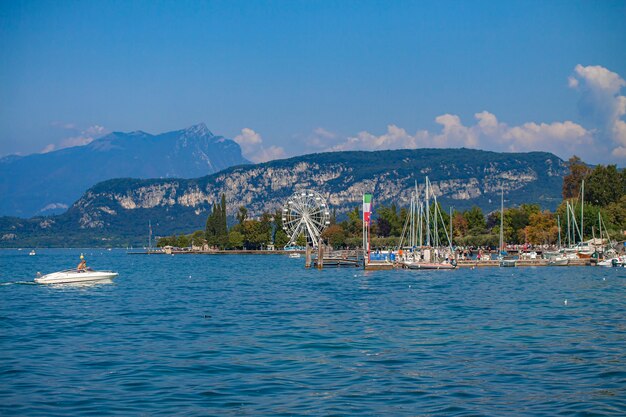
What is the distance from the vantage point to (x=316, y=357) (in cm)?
2831

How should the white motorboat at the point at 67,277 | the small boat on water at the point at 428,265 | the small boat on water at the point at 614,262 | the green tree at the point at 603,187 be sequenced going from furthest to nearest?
the green tree at the point at 603,187
the small boat on water at the point at 614,262
the small boat on water at the point at 428,265
the white motorboat at the point at 67,277

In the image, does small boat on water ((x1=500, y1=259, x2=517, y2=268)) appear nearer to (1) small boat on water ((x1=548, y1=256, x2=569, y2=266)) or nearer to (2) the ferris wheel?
(1) small boat on water ((x1=548, y1=256, x2=569, y2=266))

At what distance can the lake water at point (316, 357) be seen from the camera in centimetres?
2084

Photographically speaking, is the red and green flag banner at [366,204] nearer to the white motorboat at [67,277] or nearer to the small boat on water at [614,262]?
the small boat on water at [614,262]

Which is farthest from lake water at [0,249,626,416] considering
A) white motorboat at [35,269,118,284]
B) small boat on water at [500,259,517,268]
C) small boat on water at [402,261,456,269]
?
small boat on water at [500,259,517,268]

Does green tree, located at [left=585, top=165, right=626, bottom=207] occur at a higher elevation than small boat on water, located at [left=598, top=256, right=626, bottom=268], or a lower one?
higher

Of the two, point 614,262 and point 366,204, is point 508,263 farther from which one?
point 366,204

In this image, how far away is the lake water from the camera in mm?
20844

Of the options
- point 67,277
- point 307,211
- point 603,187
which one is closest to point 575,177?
point 603,187

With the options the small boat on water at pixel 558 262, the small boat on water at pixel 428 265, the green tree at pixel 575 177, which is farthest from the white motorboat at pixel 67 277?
the green tree at pixel 575 177

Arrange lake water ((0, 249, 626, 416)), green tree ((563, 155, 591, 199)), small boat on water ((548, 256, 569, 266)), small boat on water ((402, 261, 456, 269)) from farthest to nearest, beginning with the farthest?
green tree ((563, 155, 591, 199)) < small boat on water ((548, 256, 569, 266)) < small boat on water ((402, 261, 456, 269)) < lake water ((0, 249, 626, 416))

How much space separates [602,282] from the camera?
235 feet

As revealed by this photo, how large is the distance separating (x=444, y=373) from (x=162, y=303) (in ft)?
104

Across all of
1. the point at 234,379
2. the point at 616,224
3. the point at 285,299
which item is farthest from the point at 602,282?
the point at 616,224
